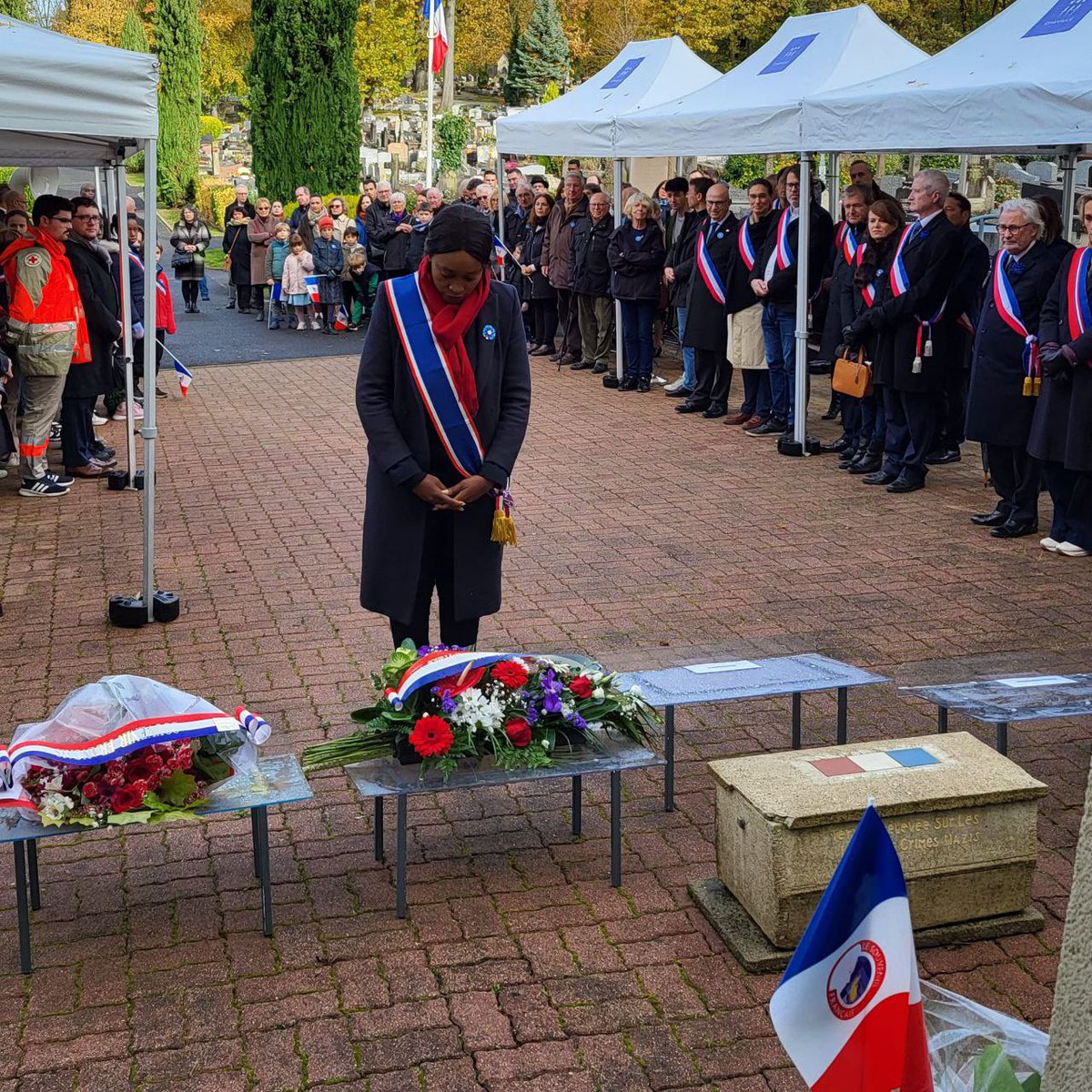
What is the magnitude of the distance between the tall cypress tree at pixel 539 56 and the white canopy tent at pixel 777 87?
55295 mm

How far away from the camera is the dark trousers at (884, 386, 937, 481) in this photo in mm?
10523

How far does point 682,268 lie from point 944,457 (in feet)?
11.8

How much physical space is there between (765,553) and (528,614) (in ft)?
6.31

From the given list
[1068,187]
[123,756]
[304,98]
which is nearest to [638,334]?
[1068,187]

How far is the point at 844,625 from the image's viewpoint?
7.54 m

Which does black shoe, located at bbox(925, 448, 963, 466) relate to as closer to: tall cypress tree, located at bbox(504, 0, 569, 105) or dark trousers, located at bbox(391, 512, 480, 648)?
dark trousers, located at bbox(391, 512, 480, 648)

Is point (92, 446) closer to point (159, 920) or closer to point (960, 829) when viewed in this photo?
point (159, 920)

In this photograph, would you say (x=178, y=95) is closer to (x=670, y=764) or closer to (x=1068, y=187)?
(x=1068, y=187)

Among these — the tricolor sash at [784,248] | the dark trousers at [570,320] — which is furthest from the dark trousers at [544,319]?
the tricolor sash at [784,248]

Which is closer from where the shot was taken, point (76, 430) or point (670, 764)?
point (670, 764)

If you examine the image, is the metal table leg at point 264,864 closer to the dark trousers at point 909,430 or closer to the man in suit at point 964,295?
the man in suit at point 964,295

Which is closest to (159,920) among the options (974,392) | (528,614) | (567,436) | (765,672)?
(765,672)

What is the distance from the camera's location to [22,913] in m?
4.15

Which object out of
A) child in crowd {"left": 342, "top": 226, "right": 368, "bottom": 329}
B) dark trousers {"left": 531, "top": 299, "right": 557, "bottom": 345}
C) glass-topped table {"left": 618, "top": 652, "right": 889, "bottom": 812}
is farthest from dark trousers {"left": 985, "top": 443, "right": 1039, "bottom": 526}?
child in crowd {"left": 342, "top": 226, "right": 368, "bottom": 329}
